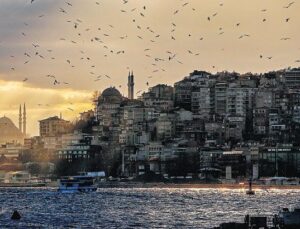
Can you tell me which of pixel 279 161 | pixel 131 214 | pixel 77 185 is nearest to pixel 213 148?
pixel 279 161

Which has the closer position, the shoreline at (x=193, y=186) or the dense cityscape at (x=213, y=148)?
the shoreline at (x=193, y=186)

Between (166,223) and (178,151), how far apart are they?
111976 mm

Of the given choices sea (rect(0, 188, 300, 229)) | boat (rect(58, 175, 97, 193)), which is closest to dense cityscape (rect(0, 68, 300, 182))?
boat (rect(58, 175, 97, 193))

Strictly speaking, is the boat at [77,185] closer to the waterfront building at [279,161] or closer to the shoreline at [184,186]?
the shoreline at [184,186]

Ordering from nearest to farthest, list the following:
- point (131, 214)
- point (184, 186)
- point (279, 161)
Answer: point (131, 214) < point (184, 186) < point (279, 161)

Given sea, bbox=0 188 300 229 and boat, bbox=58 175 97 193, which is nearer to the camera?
sea, bbox=0 188 300 229

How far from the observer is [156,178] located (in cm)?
17338

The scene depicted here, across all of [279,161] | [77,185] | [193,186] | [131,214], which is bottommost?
[131,214]

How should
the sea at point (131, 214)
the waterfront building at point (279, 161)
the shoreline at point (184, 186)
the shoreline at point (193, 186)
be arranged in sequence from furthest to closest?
the waterfront building at point (279, 161) → the shoreline at point (184, 186) → the shoreline at point (193, 186) → the sea at point (131, 214)

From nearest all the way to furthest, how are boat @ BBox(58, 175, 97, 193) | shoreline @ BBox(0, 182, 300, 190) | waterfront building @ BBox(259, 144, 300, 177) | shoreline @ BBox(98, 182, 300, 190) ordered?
1. boat @ BBox(58, 175, 97, 193)
2. shoreline @ BBox(98, 182, 300, 190)
3. shoreline @ BBox(0, 182, 300, 190)
4. waterfront building @ BBox(259, 144, 300, 177)

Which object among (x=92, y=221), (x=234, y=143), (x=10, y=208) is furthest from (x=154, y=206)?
(x=234, y=143)

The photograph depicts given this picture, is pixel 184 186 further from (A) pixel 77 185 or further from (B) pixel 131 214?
(B) pixel 131 214

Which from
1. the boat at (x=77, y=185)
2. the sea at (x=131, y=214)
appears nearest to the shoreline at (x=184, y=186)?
the boat at (x=77, y=185)

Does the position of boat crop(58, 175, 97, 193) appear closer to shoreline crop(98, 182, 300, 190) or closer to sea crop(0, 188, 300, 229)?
shoreline crop(98, 182, 300, 190)
